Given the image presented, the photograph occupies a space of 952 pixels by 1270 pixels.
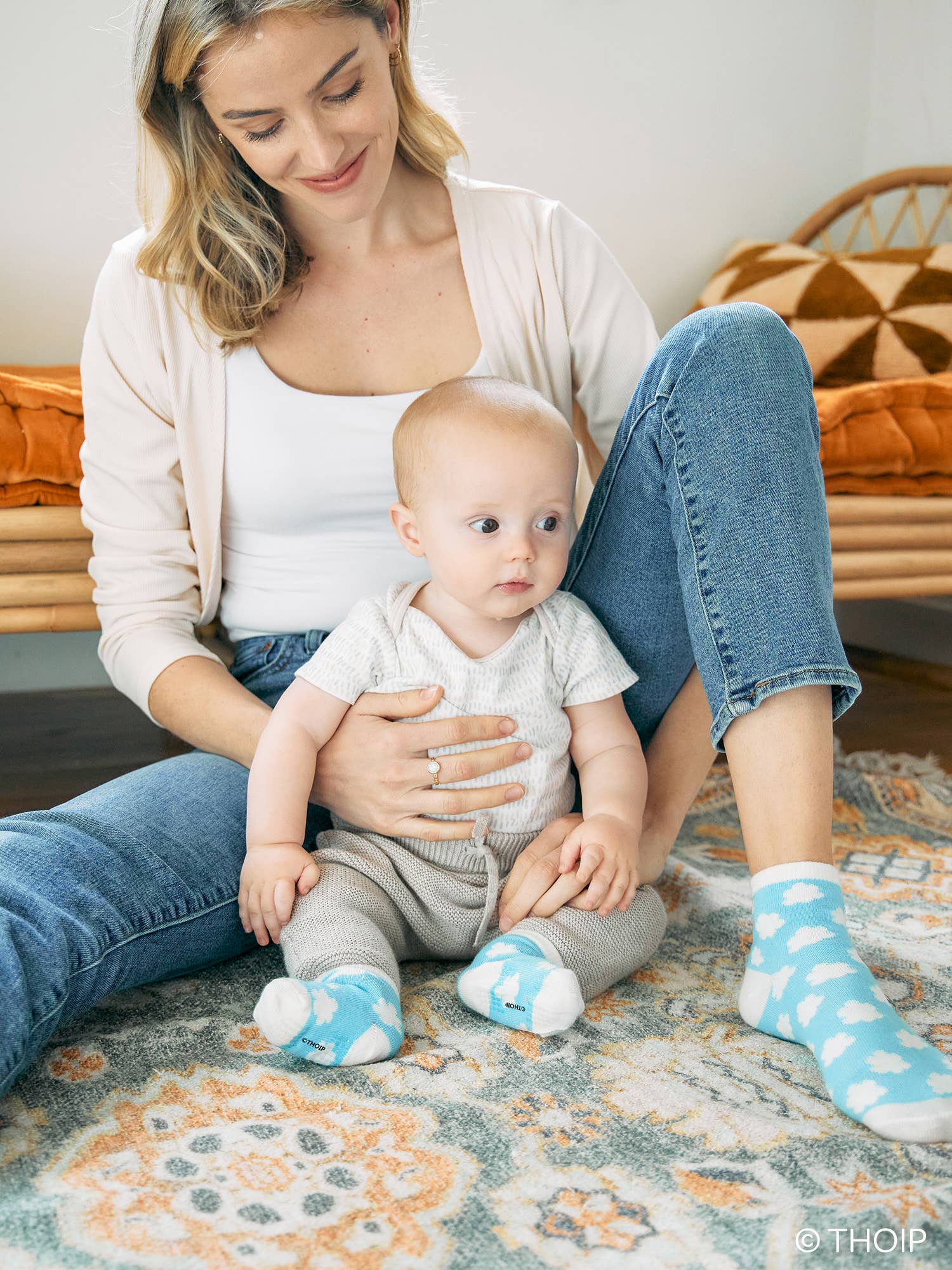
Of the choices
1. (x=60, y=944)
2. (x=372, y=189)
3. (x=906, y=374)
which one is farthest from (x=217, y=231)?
(x=906, y=374)

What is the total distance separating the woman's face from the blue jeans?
1.14 feet

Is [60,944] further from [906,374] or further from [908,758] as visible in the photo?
[906,374]

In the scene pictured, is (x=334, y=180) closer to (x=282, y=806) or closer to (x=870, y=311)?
(x=282, y=806)

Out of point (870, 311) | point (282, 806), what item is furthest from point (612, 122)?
point (282, 806)

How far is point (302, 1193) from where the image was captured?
67 centimetres

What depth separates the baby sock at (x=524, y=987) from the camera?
0.82m

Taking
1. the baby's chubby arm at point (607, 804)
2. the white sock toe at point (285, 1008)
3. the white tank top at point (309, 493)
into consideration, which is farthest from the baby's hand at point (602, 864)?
the white tank top at point (309, 493)

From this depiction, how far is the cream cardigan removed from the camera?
119 centimetres

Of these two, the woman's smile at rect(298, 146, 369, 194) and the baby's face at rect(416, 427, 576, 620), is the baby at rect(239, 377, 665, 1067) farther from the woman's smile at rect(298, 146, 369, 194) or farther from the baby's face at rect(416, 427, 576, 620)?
the woman's smile at rect(298, 146, 369, 194)

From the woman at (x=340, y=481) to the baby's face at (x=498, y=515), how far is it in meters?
0.09

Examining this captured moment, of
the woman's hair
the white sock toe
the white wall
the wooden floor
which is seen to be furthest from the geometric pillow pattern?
the white sock toe

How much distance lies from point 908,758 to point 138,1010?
1.14m

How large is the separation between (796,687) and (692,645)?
0.38 feet

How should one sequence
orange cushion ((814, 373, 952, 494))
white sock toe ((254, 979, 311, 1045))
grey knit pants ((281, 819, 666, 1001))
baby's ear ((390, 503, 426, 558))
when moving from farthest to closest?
orange cushion ((814, 373, 952, 494))
baby's ear ((390, 503, 426, 558))
grey knit pants ((281, 819, 666, 1001))
white sock toe ((254, 979, 311, 1045))
